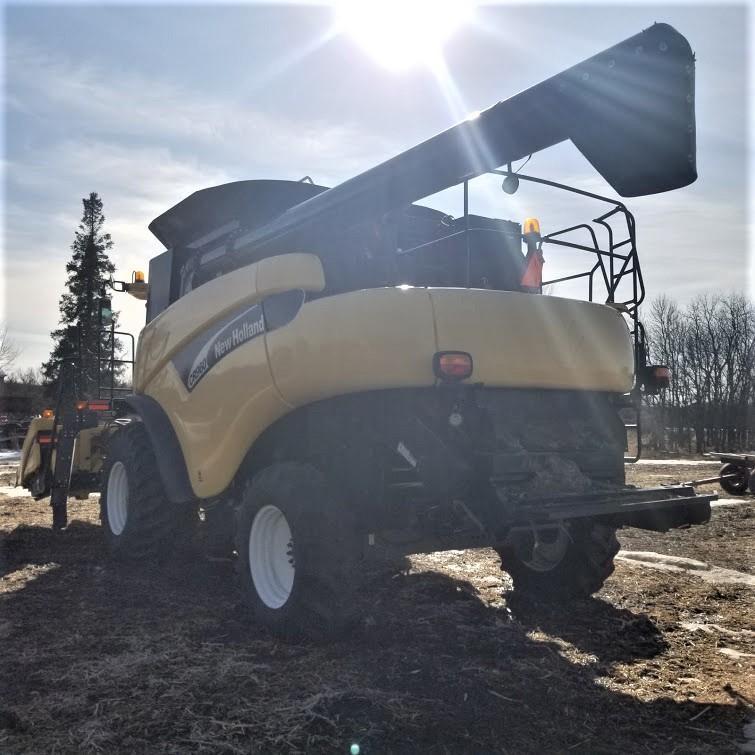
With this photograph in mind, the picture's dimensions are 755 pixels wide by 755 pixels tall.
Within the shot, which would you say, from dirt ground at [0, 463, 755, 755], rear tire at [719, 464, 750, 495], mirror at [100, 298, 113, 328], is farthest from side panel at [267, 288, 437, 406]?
rear tire at [719, 464, 750, 495]

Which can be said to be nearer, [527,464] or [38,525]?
[527,464]

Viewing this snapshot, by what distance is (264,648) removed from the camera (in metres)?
3.97

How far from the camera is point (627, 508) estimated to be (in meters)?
3.89

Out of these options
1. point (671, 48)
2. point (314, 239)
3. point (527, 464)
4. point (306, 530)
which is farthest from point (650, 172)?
point (306, 530)

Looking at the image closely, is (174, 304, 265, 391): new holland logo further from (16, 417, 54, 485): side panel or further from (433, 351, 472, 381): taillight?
(16, 417, 54, 485): side panel

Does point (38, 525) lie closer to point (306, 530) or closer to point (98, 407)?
point (98, 407)

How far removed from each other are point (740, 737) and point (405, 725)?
4.53 ft

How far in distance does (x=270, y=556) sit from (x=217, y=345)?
148cm

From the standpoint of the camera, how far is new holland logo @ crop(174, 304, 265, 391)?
4.53 meters

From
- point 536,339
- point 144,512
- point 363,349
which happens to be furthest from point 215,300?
point 536,339

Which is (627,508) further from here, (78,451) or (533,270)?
(78,451)

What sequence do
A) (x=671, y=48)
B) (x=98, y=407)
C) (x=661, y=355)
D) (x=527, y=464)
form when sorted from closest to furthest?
(x=671, y=48)
(x=527, y=464)
(x=98, y=407)
(x=661, y=355)

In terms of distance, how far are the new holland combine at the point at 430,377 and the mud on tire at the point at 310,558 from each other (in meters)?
0.01

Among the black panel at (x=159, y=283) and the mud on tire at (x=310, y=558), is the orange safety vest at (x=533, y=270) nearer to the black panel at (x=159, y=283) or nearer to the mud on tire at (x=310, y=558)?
the mud on tire at (x=310, y=558)
